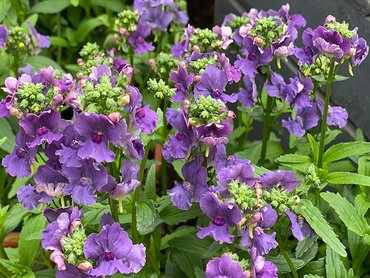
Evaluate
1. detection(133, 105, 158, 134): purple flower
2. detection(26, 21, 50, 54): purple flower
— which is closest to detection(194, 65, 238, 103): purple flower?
detection(133, 105, 158, 134): purple flower

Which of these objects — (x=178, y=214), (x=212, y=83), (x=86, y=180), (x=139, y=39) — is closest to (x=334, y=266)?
(x=178, y=214)

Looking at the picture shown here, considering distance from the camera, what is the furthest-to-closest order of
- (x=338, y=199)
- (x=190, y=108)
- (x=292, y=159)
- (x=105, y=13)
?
(x=105, y=13) < (x=292, y=159) < (x=338, y=199) < (x=190, y=108)

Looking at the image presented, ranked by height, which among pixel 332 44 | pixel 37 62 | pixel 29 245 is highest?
pixel 332 44

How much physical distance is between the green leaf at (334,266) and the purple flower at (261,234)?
0.32 metres

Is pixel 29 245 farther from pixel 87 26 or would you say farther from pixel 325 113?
pixel 87 26

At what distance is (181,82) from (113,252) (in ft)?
1.84

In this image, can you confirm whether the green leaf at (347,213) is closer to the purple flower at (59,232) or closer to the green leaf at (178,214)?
the green leaf at (178,214)

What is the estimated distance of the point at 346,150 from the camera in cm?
180

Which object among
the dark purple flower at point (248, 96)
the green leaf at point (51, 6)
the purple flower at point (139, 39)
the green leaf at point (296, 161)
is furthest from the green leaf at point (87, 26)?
the green leaf at point (296, 161)

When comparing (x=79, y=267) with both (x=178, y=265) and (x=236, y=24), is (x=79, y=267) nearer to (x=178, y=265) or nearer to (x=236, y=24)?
(x=178, y=265)

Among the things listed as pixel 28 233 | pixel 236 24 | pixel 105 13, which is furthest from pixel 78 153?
pixel 105 13

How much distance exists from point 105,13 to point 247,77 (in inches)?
53.3

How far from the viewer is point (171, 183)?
2.47m

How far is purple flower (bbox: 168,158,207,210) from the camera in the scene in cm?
159
